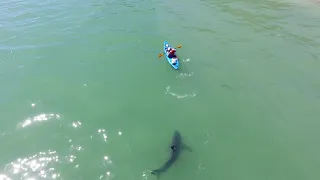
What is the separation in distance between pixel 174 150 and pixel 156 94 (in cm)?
496

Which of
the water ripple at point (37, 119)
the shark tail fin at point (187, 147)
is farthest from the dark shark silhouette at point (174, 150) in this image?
the water ripple at point (37, 119)

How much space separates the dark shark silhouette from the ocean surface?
0.88 feet

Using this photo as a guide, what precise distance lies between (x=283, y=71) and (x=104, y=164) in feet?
48.9

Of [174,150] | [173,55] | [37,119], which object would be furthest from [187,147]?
[37,119]

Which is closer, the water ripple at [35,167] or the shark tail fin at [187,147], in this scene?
the water ripple at [35,167]

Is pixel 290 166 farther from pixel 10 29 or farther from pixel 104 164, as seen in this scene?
pixel 10 29

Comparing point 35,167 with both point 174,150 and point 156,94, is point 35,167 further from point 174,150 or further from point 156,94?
point 156,94

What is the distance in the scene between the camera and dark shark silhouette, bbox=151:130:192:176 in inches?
520

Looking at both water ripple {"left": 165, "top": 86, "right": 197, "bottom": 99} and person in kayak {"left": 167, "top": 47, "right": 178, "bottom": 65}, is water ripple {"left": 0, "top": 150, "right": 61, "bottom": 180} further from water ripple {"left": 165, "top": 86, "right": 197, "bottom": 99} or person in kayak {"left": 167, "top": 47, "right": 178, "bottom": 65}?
person in kayak {"left": 167, "top": 47, "right": 178, "bottom": 65}

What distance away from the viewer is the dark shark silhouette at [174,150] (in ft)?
43.3

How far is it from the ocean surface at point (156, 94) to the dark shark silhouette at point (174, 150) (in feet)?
0.88

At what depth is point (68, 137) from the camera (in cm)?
1486

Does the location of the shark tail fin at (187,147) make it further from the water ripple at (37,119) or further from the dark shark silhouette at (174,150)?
the water ripple at (37,119)

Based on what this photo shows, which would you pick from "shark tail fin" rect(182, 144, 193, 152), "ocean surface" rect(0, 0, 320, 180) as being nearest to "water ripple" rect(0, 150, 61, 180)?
"ocean surface" rect(0, 0, 320, 180)
